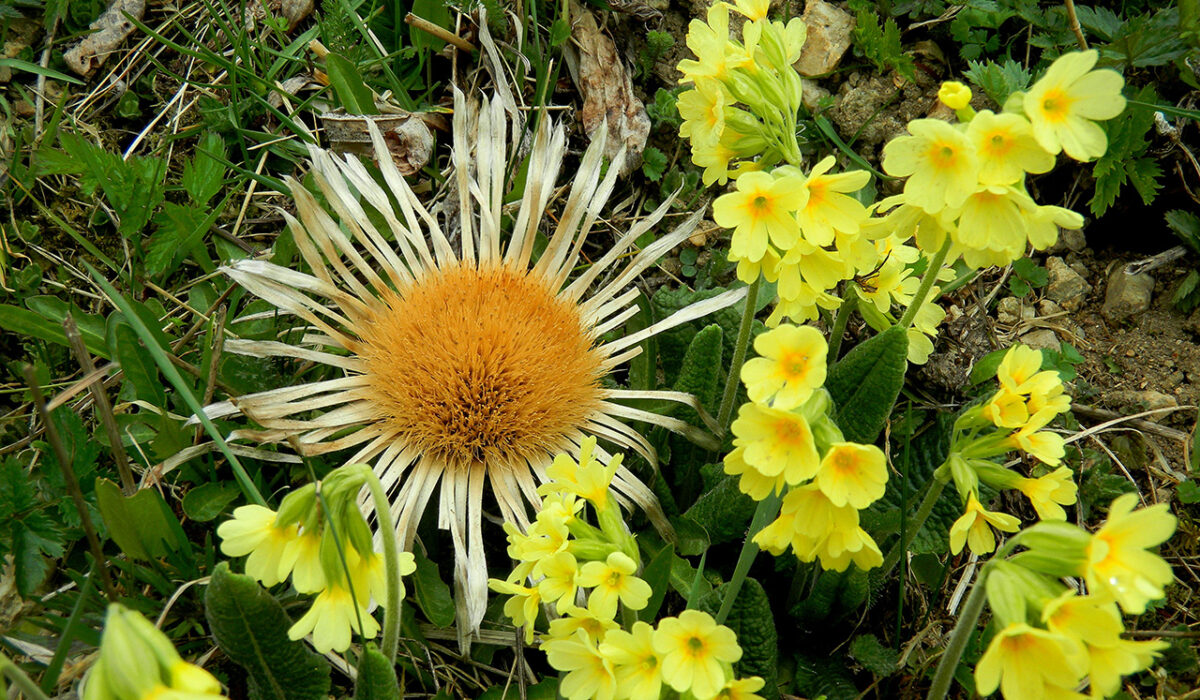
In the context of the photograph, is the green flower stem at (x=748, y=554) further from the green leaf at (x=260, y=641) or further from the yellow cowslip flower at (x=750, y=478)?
the green leaf at (x=260, y=641)

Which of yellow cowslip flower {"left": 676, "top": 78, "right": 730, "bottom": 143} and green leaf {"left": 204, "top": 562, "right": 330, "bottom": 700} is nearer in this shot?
green leaf {"left": 204, "top": 562, "right": 330, "bottom": 700}

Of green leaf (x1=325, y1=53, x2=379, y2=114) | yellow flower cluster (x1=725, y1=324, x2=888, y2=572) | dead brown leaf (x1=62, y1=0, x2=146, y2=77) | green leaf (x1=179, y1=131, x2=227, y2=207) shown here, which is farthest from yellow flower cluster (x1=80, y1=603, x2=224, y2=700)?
dead brown leaf (x1=62, y1=0, x2=146, y2=77)

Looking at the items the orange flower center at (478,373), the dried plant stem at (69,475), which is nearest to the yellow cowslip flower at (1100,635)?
the orange flower center at (478,373)

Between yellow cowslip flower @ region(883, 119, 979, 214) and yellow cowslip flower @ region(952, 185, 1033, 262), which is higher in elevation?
yellow cowslip flower @ region(883, 119, 979, 214)

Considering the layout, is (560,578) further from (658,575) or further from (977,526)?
(977,526)

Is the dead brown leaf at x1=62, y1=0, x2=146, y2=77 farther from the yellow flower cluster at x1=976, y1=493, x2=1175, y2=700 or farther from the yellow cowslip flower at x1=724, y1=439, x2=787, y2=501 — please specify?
the yellow flower cluster at x1=976, y1=493, x2=1175, y2=700

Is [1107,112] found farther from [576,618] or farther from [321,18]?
[321,18]

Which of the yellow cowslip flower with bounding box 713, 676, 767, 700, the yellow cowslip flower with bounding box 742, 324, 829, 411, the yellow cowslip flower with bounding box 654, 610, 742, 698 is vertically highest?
the yellow cowslip flower with bounding box 742, 324, 829, 411
